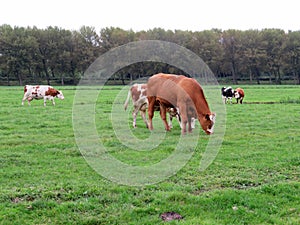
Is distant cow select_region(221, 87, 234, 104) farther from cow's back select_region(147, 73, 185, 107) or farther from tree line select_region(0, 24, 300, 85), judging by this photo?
tree line select_region(0, 24, 300, 85)

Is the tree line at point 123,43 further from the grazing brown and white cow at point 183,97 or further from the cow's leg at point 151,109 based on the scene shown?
the grazing brown and white cow at point 183,97

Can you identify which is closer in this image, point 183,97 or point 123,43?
point 183,97

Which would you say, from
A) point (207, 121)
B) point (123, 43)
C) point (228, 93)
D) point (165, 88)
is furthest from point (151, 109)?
point (123, 43)

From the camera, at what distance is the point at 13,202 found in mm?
5855

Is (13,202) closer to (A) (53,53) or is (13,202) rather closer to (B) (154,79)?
(B) (154,79)

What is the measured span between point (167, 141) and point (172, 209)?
17.3 ft

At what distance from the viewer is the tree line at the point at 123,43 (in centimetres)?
6869

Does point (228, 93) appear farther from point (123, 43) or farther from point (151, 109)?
point (123, 43)

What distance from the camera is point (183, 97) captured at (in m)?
11.5

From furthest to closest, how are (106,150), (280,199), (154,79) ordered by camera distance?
(154,79)
(106,150)
(280,199)

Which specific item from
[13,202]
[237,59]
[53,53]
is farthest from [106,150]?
[237,59]

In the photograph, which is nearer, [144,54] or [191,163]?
[191,163]

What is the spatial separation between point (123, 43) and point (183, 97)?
6257 centimetres

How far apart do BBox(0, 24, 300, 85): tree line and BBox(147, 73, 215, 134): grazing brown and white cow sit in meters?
55.3
